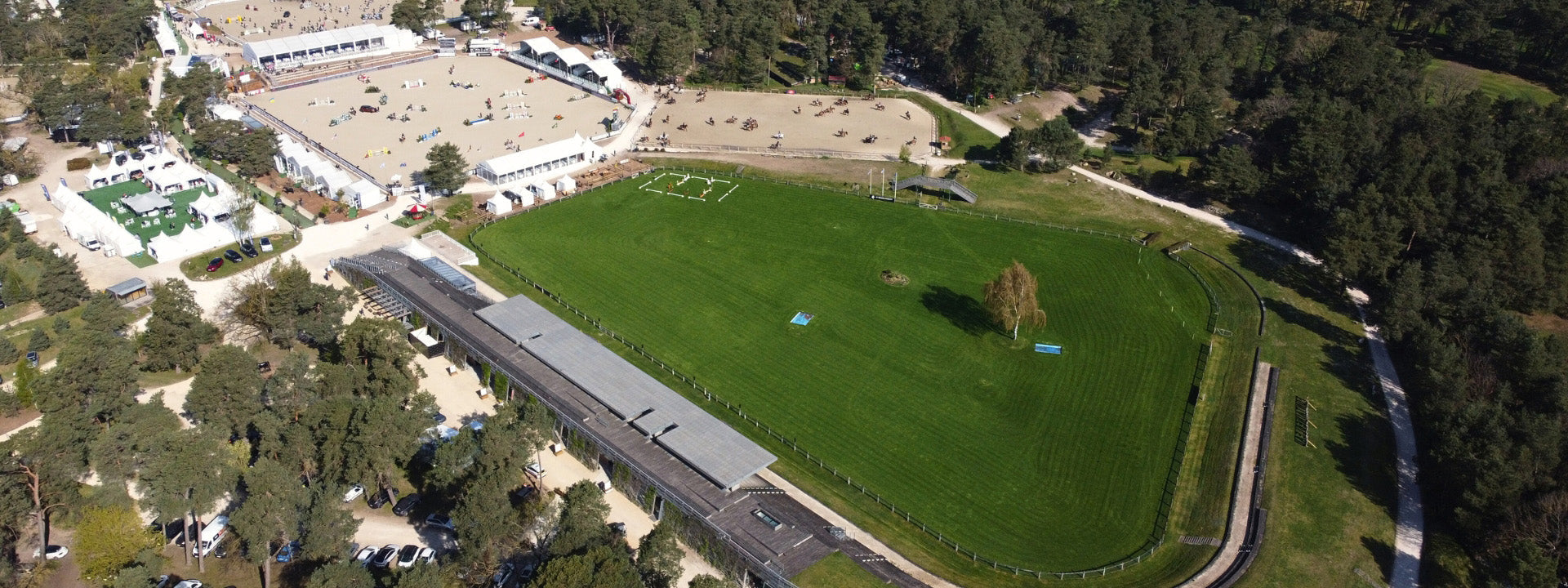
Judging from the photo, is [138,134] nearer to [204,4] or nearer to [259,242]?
[259,242]

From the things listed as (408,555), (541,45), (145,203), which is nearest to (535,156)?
(145,203)

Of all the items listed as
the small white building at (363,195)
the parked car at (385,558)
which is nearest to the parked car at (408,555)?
the parked car at (385,558)

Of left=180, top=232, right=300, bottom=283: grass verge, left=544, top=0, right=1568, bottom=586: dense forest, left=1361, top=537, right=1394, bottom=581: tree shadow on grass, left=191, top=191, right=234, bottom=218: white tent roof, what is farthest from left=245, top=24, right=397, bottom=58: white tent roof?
left=1361, top=537, right=1394, bottom=581: tree shadow on grass

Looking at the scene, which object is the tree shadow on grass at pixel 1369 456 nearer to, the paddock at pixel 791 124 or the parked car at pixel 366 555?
the paddock at pixel 791 124

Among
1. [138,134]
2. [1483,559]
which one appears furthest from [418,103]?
[1483,559]

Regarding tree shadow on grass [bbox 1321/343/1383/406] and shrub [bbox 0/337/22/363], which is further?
shrub [bbox 0/337/22/363]

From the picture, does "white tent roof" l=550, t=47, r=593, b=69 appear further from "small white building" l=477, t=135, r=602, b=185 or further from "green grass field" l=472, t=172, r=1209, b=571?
"green grass field" l=472, t=172, r=1209, b=571
